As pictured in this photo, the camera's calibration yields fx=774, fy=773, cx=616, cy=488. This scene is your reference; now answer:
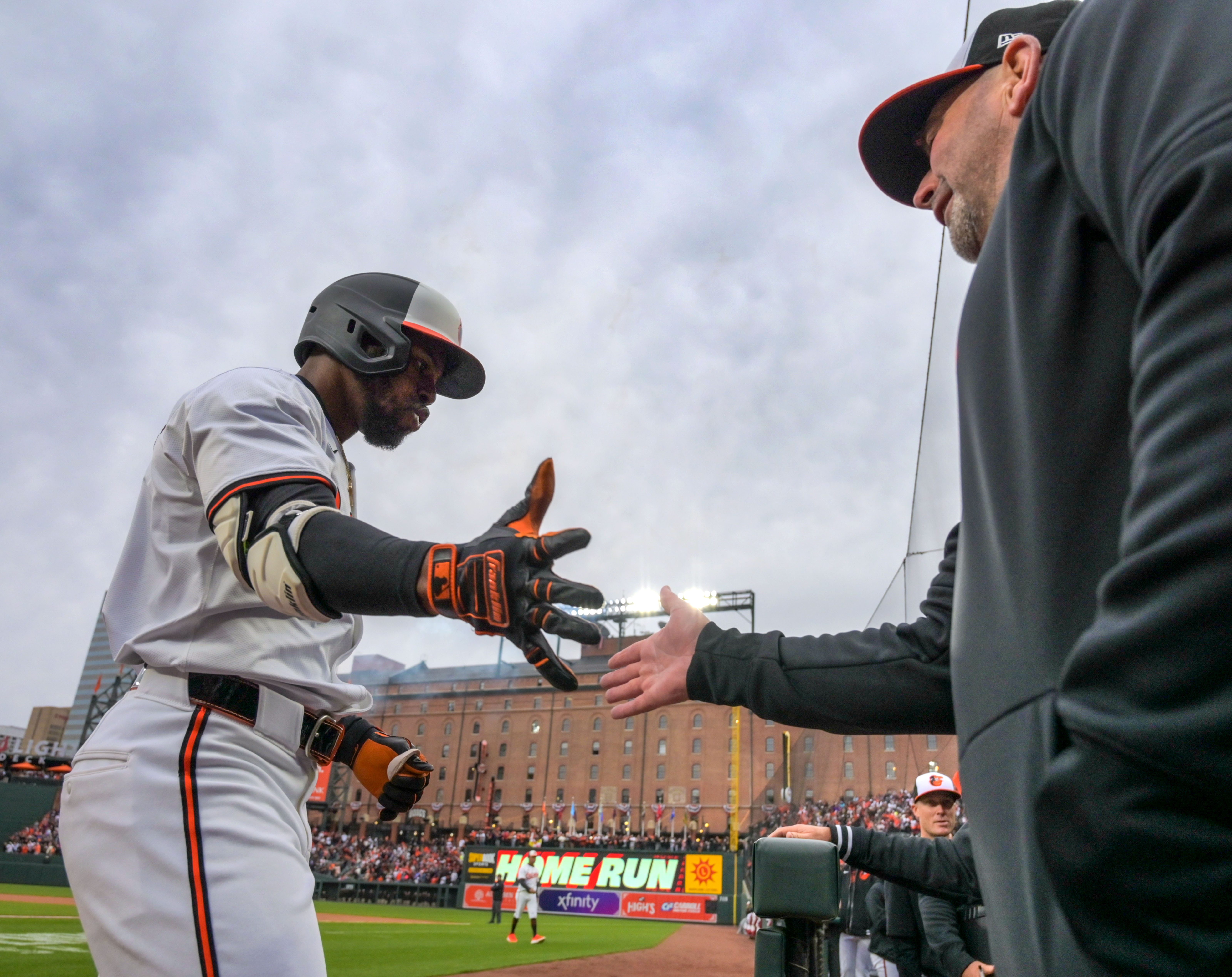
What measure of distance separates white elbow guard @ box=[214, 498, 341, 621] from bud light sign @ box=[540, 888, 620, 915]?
3157cm

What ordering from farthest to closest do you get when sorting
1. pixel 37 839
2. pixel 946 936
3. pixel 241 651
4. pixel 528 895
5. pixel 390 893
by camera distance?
pixel 390 893 < pixel 37 839 < pixel 528 895 < pixel 946 936 < pixel 241 651

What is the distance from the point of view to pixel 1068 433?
765 mm

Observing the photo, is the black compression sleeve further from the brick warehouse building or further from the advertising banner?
the brick warehouse building

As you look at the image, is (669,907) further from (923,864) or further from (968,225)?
(968,225)

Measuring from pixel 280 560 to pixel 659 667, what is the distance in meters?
0.80

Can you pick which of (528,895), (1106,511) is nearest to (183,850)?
(1106,511)

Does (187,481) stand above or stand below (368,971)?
above

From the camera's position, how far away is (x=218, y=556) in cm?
203

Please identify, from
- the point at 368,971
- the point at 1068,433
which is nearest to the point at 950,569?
the point at 1068,433

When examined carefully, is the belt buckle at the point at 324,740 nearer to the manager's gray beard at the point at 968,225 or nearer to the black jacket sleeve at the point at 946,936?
the manager's gray beard at the point at 968,225

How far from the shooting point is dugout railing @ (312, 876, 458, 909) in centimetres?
3256

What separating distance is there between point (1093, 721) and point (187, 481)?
7.12 ft

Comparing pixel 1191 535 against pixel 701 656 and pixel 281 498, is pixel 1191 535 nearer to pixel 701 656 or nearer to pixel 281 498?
pixel 701 656

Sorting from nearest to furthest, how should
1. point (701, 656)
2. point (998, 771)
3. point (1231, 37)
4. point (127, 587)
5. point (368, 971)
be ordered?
point (1231, 37), point (998, 771), point (701, 656), point (127, 587), point (368, 971)
